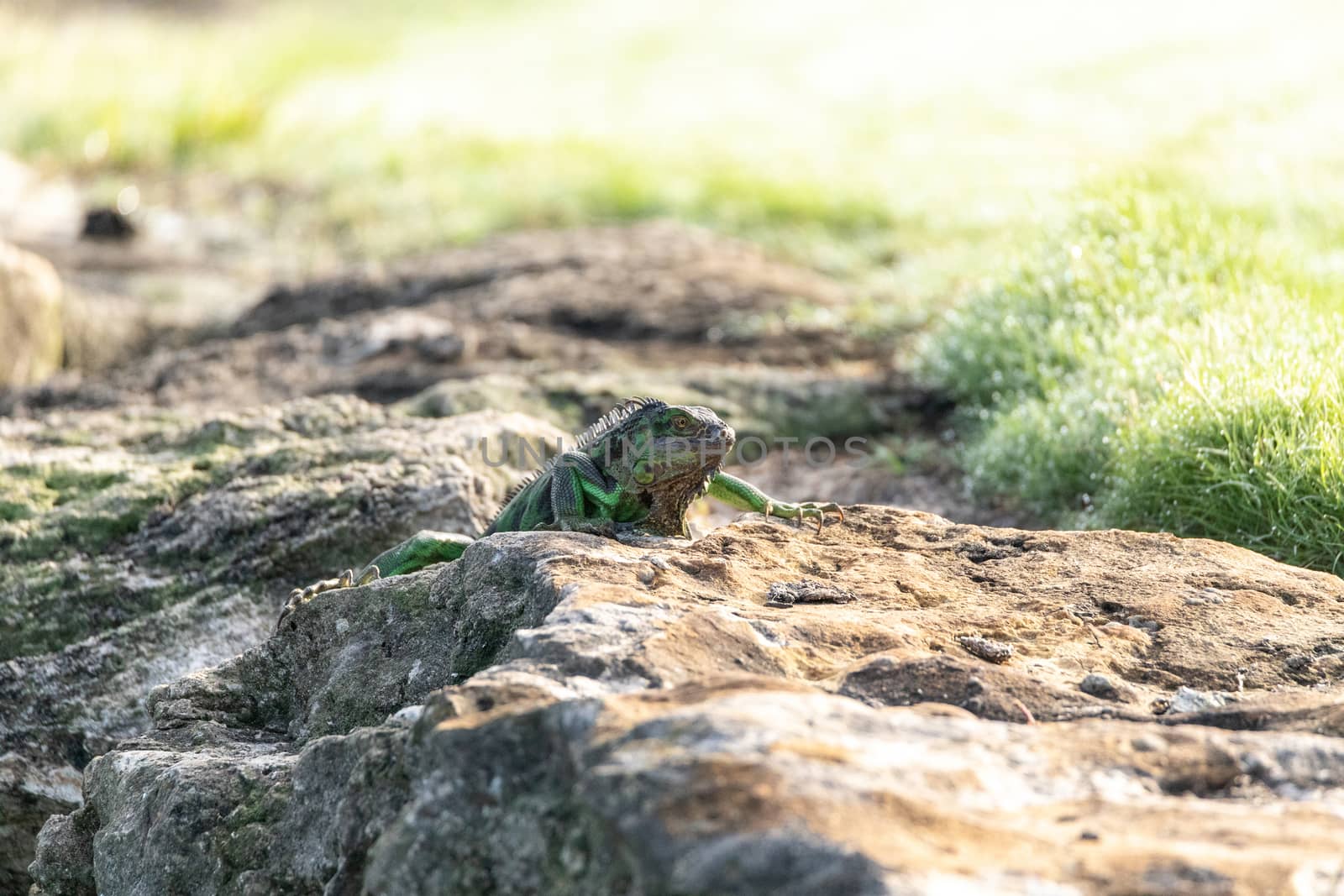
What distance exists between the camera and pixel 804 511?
4.44 m

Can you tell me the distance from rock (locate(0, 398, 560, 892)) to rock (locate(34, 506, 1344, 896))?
→ 915 mm

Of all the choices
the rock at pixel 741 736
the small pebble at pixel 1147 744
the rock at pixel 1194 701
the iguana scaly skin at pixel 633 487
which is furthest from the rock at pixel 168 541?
the small pebble at pixel 1147 744

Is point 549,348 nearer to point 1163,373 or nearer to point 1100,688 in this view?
point 1163,373

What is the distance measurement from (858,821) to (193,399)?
6473 mm

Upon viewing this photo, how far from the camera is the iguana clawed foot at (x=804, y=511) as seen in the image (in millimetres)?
4414

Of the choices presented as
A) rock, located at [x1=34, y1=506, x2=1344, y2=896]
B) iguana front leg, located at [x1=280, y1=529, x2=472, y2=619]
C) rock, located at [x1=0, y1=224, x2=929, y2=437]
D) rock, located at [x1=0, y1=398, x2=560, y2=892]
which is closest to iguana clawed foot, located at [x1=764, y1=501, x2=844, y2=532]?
rock, located at [x1=34, y1=506, x2=1344, y2=896]

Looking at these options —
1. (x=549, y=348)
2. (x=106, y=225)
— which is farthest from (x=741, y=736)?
(x=106, y=225)

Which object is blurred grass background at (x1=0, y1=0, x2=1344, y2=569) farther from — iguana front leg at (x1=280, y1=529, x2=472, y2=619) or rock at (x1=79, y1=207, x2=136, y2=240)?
iguana front leg at (x1=280, y1=529, x2=472, y2=619)

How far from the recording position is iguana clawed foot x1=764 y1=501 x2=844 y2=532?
174 inches

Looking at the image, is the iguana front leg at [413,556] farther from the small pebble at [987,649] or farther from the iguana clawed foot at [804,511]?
the small pebble at [987,649]

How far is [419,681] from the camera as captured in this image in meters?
3.54

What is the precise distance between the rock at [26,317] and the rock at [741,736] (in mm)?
6120

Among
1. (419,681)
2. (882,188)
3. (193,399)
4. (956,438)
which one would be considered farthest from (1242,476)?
(882,188)

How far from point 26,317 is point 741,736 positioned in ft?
27.4
